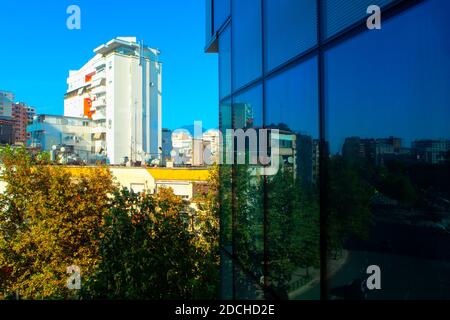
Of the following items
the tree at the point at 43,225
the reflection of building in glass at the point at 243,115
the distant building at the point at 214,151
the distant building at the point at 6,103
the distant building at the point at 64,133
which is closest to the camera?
the reflection of building in glass at the point at 243,115

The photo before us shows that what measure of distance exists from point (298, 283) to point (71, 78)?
88.6 meters

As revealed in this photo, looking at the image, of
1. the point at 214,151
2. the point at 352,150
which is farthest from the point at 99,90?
the point at 352,150

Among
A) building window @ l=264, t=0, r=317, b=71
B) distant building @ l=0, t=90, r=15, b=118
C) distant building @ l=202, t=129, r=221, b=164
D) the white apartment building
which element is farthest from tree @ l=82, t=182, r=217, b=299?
distant building @ l=0, t=90, r=15, b=118

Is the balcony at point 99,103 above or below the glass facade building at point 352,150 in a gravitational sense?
above

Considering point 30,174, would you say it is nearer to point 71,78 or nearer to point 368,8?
point 368,8

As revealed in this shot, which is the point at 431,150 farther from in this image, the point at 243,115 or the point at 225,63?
the point at 225,63

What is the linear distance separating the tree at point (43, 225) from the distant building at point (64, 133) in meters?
46.9

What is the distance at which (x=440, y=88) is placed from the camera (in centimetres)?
213

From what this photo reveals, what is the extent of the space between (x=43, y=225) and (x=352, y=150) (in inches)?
682

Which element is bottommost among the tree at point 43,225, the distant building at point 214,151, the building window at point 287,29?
the tree at point 43,225

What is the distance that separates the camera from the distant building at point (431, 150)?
2176 mm

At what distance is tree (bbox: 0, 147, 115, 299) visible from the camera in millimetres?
15797

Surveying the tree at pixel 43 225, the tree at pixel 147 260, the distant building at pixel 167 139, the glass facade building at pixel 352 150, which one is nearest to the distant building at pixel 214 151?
the tree at pixel 147 260

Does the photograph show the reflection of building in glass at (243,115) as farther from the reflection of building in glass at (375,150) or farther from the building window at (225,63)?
the reflection of building in glass at (375,150)
